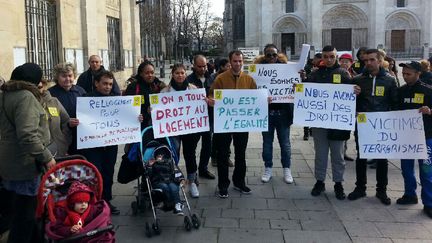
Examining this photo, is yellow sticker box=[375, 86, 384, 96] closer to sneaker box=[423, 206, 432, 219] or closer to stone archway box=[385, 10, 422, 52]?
sneaker box=[423, 206, 432, 219]

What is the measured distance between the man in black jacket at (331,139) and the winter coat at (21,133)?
4.15m

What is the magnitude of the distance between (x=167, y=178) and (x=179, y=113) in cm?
139

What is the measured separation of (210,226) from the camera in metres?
5.53

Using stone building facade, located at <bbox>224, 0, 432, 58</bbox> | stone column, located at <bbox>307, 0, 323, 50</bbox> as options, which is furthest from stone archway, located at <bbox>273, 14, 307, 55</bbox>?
stone column, located at <bbox>307, 0, 323, 50</bbox>

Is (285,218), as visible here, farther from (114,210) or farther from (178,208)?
(114,210)

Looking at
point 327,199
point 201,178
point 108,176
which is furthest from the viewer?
point 201,178

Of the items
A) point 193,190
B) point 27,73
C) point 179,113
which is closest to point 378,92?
point 179,113

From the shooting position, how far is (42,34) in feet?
38.4

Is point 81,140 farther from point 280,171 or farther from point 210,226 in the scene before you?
point 280,171

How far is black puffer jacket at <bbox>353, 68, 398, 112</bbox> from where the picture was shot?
6266 mm

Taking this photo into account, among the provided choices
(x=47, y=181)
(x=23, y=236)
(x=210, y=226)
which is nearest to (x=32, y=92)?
(x=47, y=181)

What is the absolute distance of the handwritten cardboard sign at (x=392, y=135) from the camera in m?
5.98

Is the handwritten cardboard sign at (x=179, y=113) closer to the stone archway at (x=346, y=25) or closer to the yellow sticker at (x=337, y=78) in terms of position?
the yellow sticker at (x=337, y=78)

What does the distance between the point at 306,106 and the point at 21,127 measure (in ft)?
14.2
